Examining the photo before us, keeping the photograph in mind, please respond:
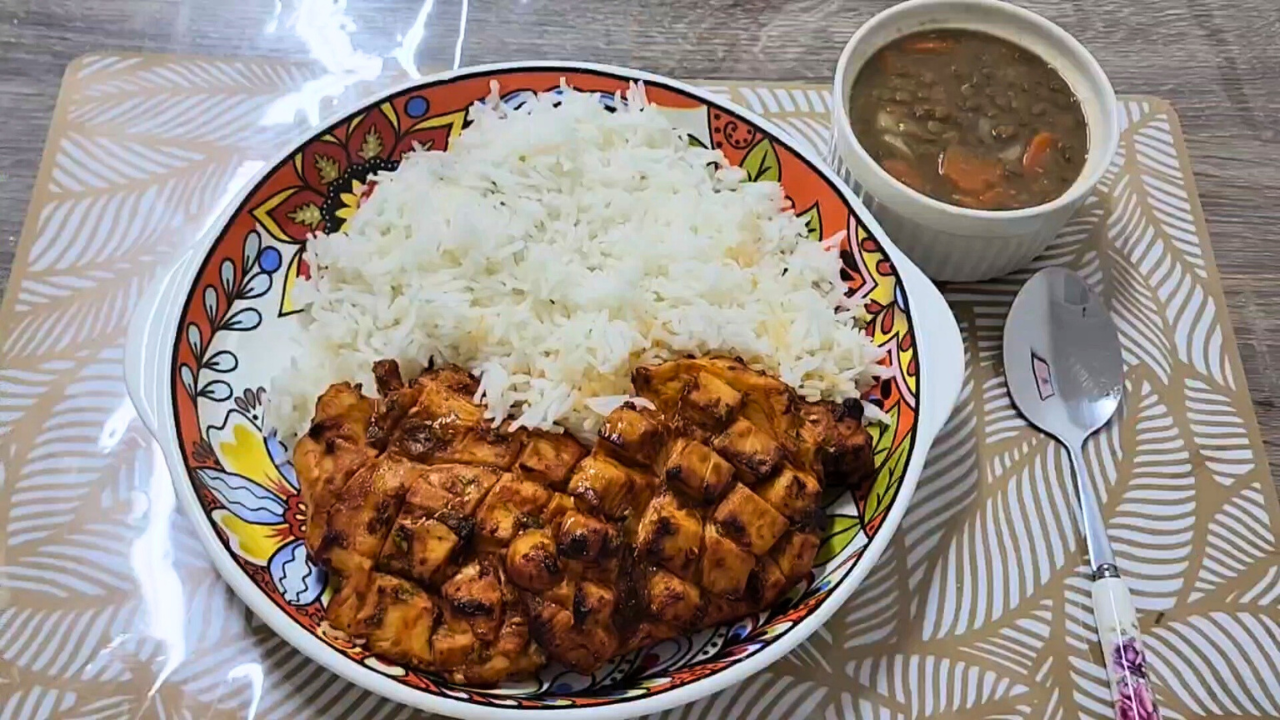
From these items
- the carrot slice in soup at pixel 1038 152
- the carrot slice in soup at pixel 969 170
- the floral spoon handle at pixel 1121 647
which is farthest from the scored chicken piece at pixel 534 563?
the carrot slice in soup at pixel 1038 152

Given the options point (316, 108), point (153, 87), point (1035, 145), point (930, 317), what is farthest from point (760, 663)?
point (153, 87)

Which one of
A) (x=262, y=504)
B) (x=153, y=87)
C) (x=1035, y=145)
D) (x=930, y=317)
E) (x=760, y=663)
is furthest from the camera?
(x=153, y=87)

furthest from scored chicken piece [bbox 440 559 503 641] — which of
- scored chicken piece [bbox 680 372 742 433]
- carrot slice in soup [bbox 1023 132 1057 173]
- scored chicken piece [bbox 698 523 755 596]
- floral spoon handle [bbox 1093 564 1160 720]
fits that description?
carrot slice in soup [bbox 1023 132 1057 173]

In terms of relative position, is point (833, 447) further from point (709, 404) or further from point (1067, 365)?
point (1067, 365)

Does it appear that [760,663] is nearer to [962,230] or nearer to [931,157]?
Result: [962,230]

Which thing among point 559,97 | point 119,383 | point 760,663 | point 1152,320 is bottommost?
point 1152,320

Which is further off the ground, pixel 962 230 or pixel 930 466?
pixel 962 230

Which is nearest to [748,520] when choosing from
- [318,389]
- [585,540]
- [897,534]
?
[585,540]
